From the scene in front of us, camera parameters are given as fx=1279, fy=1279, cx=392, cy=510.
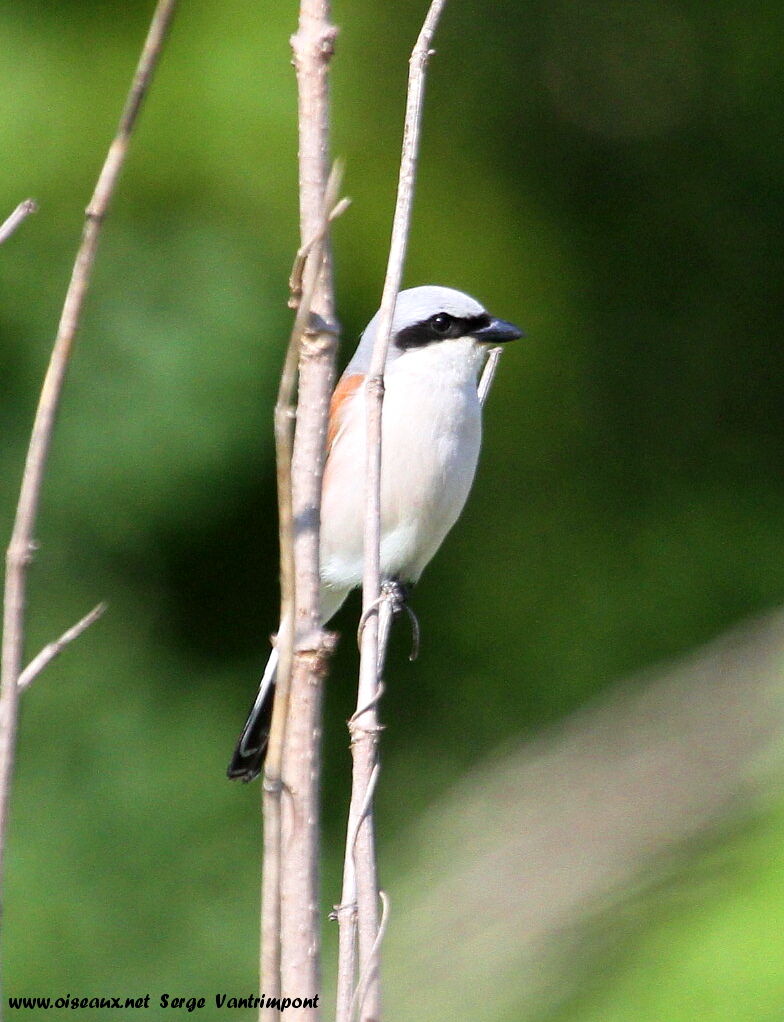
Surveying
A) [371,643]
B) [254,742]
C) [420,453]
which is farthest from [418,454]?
[371,643]

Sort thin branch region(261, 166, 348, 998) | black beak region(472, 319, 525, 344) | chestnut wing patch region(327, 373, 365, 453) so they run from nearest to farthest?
thin branch region(261, 166, 348, 998) < black beak region(472, 319, 525, 344) < chestnut wing patch region(327, 373, 365, 453)

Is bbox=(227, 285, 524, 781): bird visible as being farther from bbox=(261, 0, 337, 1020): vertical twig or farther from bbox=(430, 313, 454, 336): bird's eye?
bbox=(261, 0, 337, 1020): vertical twig

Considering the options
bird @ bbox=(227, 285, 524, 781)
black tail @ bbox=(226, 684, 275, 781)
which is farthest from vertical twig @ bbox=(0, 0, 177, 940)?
black tail @ bbox=(226, 684, 275, 781)

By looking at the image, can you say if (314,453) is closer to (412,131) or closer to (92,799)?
(412,131)

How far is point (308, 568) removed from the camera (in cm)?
97

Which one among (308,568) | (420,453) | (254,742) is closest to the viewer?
(308,568)

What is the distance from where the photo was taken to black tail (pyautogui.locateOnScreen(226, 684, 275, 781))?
6.78 feet

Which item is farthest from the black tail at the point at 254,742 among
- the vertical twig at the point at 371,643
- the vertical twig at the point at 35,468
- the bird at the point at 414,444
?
the vertical twig at the point at 35,468

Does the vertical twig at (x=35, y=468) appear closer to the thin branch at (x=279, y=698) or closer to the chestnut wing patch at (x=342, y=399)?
the thin branch at (x=279, y=698)

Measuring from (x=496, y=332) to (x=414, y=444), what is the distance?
22 cm

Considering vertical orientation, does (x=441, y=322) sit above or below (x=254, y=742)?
above

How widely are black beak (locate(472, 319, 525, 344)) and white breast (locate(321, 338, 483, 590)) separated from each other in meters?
0.02

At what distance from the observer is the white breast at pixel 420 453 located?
6.52 ft

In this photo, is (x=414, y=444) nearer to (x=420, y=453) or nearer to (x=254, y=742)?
(x=420, y=453)
